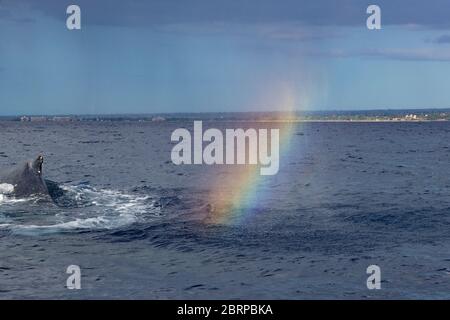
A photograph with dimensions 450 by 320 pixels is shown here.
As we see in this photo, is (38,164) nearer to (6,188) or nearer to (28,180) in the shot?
(28,180)

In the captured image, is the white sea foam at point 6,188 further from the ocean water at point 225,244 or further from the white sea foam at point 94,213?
the white sea foam at point 94,213

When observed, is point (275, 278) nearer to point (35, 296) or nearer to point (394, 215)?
point (35, 296)

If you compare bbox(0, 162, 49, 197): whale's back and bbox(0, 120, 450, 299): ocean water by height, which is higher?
bbox(0, 162, 49, 197): whale's back

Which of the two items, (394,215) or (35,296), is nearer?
(35,296)

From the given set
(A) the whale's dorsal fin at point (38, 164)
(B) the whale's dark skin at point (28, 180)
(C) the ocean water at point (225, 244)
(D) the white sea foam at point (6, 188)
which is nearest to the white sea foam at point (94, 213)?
(C) the ocean water at point (225, 244)

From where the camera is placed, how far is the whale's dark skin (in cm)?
3384

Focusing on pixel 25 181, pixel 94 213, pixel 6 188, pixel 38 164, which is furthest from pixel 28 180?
pixel 94 213

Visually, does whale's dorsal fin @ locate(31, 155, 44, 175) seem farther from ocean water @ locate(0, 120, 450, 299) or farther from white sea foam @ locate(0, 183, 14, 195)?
ocean water @ locate(0, 120, 450, 299)

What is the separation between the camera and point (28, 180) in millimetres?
34969

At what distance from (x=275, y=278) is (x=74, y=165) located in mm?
52714

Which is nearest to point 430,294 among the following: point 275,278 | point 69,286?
point 275,278

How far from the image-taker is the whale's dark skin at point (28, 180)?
111 feet

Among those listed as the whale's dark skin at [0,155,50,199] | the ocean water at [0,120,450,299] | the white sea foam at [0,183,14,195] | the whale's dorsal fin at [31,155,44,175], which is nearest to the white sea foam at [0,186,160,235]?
the ocean water at [0,120,450,299]
